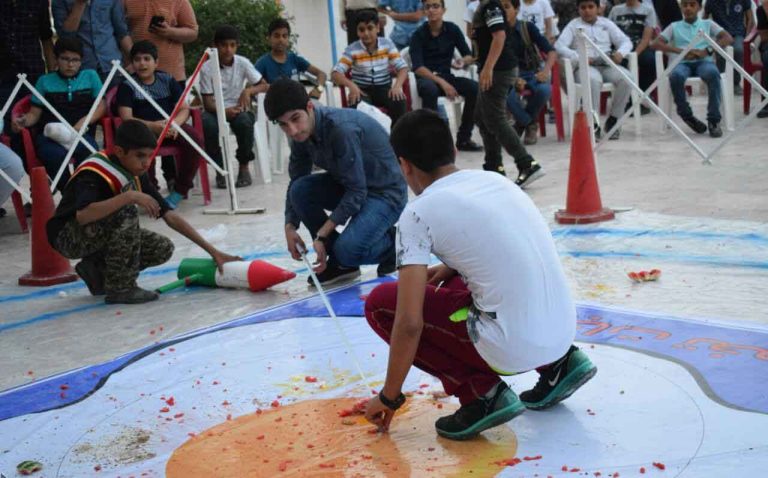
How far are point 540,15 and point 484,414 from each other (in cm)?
796

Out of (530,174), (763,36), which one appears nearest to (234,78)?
(530,174)

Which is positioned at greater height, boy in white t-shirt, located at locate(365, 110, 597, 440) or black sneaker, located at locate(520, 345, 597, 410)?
boy in white t-shirt, located at locate(365, 110, 597, 440)

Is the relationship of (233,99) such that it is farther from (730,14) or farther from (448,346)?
(448,346)

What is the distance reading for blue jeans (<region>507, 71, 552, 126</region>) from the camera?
927cm

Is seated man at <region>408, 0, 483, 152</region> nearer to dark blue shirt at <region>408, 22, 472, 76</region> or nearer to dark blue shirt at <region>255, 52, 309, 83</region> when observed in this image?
dark blue shirt at <region>408, 22, 472, 76</region>

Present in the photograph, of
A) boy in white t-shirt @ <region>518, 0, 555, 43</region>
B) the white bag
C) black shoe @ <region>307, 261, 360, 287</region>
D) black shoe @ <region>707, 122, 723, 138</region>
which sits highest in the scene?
boy in white t-shirt @ <region>518, 0, 555, 43</region>

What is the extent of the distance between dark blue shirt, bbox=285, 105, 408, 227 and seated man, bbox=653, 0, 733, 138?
494 centimetres

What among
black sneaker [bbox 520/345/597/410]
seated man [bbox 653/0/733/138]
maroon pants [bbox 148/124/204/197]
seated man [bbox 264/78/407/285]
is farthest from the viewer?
seated man [bbox 653/0/733/138]

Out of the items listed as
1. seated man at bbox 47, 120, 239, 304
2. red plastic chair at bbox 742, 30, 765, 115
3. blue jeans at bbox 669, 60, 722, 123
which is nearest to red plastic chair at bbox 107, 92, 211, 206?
→ seated man at bbox 47, 120, 239, 304

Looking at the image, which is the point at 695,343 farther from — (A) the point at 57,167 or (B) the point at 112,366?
(A) the point at 57,167

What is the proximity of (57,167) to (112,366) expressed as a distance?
11.9 ft

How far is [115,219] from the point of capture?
5.04 metres

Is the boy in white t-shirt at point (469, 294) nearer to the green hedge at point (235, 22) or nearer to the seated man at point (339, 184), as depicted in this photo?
the seated man at point (339, 184)

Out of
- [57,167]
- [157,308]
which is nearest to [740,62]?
[57,167]
